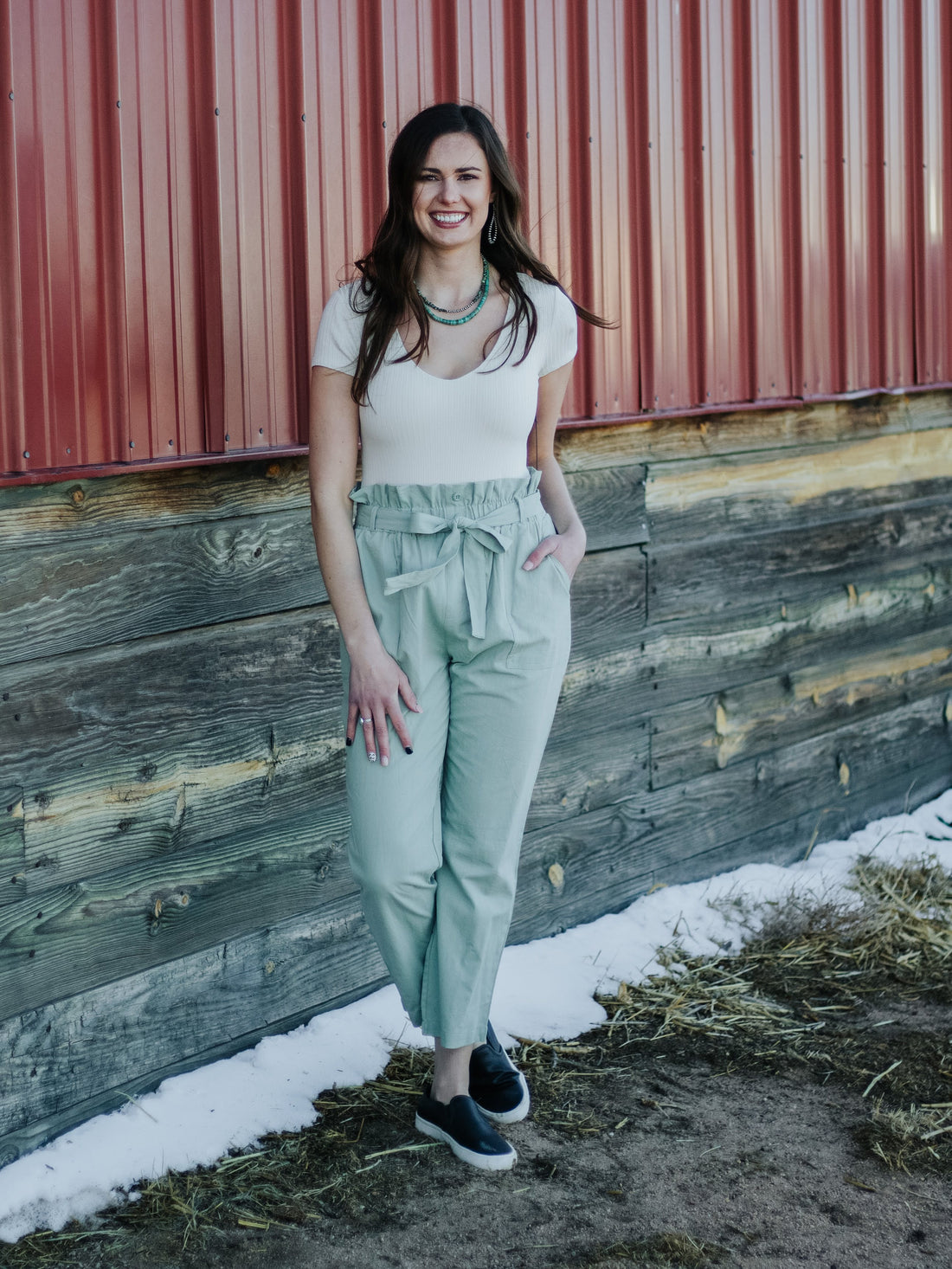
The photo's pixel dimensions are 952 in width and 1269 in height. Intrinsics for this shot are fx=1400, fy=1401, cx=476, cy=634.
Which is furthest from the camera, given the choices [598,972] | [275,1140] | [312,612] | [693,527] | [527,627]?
[693,527]

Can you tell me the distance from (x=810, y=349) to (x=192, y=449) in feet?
7.76

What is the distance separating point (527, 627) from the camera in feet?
8.81

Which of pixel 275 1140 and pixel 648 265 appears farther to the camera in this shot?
pixel 648 265

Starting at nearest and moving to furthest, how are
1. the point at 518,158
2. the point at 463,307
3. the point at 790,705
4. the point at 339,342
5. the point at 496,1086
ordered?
the point at 339,342
the point at 463,307
the point at 496,1086
the point at 518,158
the point at 790,705

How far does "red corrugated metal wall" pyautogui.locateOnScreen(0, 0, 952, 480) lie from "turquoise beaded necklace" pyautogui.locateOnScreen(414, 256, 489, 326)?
0.50m

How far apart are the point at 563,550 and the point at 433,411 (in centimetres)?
37

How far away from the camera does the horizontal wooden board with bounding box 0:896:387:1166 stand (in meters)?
2.85

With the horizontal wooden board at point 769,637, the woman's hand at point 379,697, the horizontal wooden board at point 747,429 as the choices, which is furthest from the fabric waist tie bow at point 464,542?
the horizontal wooden board at point 769,637

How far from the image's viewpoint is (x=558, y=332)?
9.24ft

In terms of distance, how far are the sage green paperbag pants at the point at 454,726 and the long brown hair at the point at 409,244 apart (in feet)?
0.91

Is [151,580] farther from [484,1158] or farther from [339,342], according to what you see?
[484,1158]

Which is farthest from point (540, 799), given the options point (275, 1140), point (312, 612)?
point (275, 1140)

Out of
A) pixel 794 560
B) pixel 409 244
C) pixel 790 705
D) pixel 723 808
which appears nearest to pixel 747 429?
pixel 794 560

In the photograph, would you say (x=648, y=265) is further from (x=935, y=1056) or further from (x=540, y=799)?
(x=935, y=1056)
